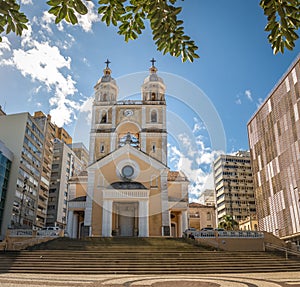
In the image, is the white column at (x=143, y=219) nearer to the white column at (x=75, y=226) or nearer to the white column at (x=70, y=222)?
the white column at (x=70, y=222)

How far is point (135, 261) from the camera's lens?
1745 centimetres

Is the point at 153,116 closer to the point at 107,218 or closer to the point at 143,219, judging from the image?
the point at 143,219

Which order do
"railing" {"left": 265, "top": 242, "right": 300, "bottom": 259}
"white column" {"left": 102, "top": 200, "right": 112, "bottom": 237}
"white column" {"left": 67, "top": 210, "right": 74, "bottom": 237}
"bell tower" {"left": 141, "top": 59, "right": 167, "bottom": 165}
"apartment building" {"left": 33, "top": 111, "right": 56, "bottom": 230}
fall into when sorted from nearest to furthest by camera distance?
"railing" {"left": 265, "top": 242, "right": 300, "bottom": 259} < "white column" {"left": 102, "top": 200, "right": 112, "bottom": 237} < "white column" {"left": 67, "top": 210, "right": 74, "bottom": 237} < "bell tower" {"left": 141, "top": 59, "right": 167, "bottom": 165} < "apartment building" {"left": 33, "top": 111, "right": 56, "bottom": 230}

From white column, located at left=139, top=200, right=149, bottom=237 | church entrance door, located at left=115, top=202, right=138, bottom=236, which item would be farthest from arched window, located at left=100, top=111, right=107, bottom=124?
white column, located at left=139, top=200, right=149, bottom=237

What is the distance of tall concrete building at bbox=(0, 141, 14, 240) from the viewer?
48.0 metres

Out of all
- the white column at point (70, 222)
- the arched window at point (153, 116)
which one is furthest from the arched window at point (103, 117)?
the white column at point (70, 222)

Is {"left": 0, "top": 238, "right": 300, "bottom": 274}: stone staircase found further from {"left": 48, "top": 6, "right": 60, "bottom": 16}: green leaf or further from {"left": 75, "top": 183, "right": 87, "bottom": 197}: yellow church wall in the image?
{"left": 75, "top": 183, "right": 87, "bottom": 197}: yellow church wall

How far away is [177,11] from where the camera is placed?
4.09 meters

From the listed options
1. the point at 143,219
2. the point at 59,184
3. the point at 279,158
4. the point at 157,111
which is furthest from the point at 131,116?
the point at 59,184

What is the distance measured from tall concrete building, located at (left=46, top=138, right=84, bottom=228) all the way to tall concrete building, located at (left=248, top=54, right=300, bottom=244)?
148ft

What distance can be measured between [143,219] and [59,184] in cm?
4984

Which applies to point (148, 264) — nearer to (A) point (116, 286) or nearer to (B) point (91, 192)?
(A) point (116, 286)

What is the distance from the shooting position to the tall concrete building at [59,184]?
236 ft

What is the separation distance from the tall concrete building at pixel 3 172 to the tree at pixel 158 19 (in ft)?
161
